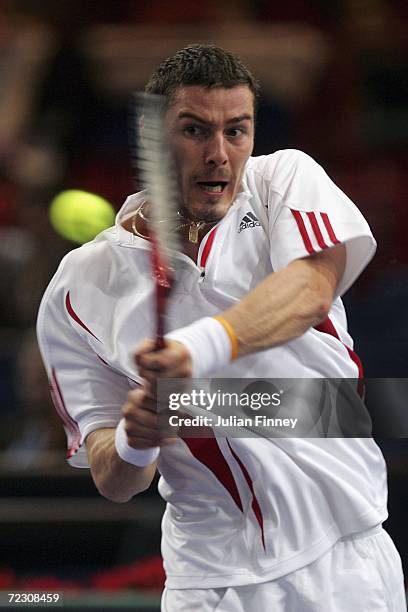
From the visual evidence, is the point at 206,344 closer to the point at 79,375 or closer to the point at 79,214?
the point at 79,375

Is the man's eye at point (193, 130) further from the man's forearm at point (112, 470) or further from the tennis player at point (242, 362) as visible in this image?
the man's forearm at point (112, 470)

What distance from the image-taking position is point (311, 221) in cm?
151

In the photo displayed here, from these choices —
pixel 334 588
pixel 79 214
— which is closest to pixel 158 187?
pixel 334 588

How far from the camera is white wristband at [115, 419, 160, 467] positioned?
4.98 feet

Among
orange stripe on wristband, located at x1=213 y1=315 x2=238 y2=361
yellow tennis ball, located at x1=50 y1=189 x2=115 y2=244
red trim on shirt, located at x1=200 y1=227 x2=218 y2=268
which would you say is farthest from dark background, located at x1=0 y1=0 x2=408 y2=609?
orange stripe on wristband, located at x1=213 y1=315 x2=238 y2=361

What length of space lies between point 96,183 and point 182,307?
1728 millimetres

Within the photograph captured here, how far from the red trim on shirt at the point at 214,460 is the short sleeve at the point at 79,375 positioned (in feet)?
0.57

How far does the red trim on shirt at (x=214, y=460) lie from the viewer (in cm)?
159

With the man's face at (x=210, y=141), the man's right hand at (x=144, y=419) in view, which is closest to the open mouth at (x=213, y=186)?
the man's face at (x=210, y=141)

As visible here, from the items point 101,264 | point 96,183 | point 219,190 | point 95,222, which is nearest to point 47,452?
point 95,222

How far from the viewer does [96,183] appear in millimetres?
3268

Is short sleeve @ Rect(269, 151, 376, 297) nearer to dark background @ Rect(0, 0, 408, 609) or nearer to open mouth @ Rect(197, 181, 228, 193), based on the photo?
open mouth @ Rect(197, 181, 228, 193)

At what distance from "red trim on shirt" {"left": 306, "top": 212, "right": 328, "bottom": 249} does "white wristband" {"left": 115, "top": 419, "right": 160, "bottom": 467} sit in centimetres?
37

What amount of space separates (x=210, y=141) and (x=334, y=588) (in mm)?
676
